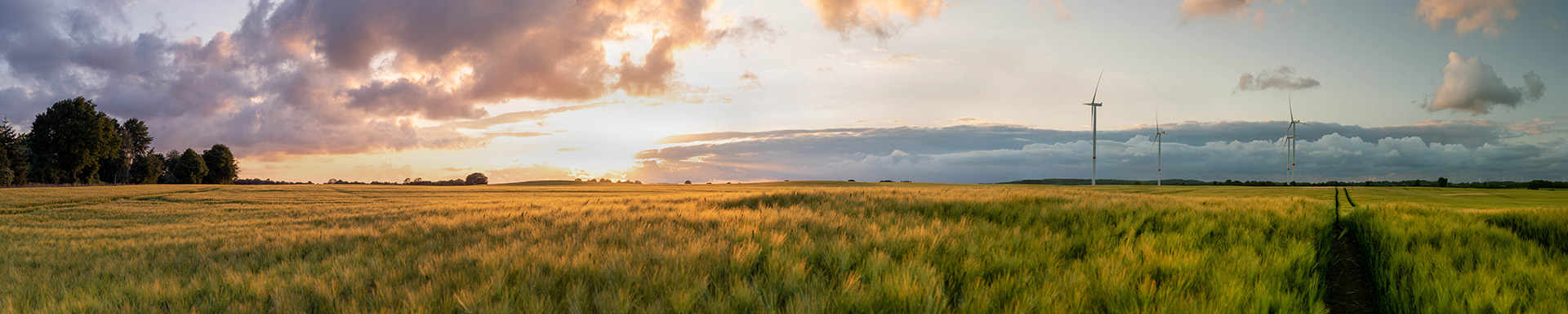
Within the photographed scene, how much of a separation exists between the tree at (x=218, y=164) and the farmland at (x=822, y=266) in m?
119

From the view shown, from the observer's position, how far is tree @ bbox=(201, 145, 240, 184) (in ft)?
317

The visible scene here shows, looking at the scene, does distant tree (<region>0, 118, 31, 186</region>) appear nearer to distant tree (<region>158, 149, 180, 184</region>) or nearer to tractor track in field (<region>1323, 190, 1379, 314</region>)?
distant tree (<region>158, 149, 180, 184</region>)

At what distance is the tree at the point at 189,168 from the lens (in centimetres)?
8969

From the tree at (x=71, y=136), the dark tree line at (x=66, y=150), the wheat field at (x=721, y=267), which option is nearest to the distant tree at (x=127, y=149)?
the dark tree line at (x=66, y=150)

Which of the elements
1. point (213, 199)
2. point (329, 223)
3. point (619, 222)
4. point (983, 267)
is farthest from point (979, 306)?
point (213, 199)

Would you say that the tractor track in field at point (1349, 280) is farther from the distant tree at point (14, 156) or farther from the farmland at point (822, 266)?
the distant tree at point (14, 156)

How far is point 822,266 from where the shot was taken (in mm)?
5238

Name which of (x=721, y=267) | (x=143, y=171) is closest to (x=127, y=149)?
(x=143, y=171)

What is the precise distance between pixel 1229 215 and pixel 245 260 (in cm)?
1418

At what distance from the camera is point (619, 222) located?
27.5 ft

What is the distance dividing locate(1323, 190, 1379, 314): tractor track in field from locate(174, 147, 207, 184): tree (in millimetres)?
127672

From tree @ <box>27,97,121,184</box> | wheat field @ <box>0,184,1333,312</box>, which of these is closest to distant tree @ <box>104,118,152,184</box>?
tree @ <box>27,97,121,184</box>

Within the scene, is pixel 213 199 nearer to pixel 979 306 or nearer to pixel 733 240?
pixel 733 240

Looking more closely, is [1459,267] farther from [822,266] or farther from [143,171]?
[143,171]
